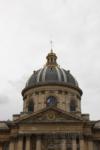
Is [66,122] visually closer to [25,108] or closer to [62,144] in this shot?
[62,144]

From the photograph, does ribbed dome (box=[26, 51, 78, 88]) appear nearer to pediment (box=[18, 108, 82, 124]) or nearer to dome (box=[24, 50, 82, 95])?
dome (box=[24, 50, 82, 95])

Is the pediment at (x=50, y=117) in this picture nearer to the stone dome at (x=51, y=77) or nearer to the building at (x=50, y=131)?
the building at (x=50, y=131)

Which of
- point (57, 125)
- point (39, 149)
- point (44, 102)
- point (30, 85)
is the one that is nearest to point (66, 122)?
point (57, 125)

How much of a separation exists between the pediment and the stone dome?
990 centimetres

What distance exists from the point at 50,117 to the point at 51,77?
11735mm

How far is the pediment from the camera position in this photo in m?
55.6

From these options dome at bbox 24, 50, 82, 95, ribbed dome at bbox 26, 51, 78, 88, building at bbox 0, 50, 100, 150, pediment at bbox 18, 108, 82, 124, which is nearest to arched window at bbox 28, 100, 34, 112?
dome at bbox 24, 50, 82, 95

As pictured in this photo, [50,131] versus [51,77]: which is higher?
[51,77]

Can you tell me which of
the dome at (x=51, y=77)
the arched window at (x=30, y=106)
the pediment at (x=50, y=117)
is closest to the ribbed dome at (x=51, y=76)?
the dome at (x=51, y=77)

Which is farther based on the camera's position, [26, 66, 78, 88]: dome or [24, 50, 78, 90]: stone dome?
[26, 66, 78, 88]: dome

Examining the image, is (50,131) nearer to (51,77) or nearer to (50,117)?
(50,117)

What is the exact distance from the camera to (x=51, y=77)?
2613 inches

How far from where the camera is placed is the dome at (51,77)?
2589 inches

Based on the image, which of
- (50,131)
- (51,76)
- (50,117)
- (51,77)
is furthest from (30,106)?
Result: (50,131)
